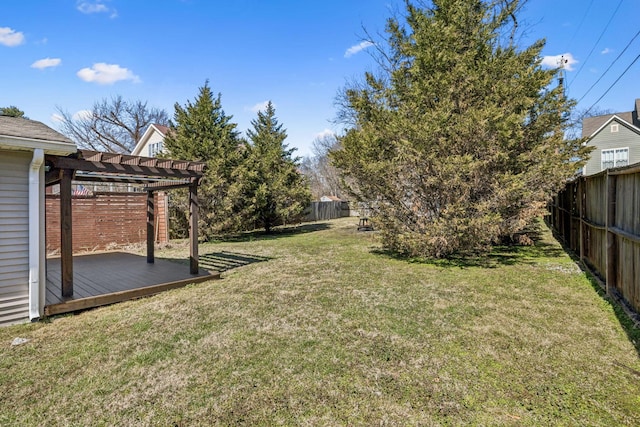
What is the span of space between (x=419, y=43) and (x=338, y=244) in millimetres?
6107

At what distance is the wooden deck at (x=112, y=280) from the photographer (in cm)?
463

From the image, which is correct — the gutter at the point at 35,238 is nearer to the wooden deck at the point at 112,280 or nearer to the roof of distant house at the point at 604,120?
the wooden deck at the point at 112,280

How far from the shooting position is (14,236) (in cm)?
396

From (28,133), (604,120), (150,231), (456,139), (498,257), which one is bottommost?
(498,257)

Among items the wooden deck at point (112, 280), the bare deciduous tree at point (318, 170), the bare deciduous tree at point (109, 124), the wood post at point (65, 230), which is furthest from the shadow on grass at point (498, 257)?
the bare deciduous tree at point (318, 170)

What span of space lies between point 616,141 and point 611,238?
21184 mm

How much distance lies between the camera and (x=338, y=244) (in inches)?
425

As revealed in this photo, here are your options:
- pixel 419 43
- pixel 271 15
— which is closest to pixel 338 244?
pixel 419 43

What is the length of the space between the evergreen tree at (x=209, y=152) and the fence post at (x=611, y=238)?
1012 centimetres

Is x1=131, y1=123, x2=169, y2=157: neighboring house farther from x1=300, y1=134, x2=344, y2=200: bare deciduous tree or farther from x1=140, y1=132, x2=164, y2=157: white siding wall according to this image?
x1=300, y1=134, x2=344, y2=200: bare deciduous tree

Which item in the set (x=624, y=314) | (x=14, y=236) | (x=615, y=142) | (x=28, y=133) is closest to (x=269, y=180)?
(x=28, y=133)

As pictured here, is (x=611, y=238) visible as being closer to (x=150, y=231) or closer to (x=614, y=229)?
(x=614, y=229)

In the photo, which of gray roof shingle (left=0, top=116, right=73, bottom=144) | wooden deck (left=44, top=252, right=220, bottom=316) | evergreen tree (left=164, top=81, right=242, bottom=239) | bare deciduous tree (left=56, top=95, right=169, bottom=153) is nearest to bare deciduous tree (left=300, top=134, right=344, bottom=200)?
bare deciduous tree (left=56, top=95, right=169, bottom=153)

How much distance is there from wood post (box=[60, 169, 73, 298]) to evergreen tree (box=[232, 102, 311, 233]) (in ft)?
24.4
